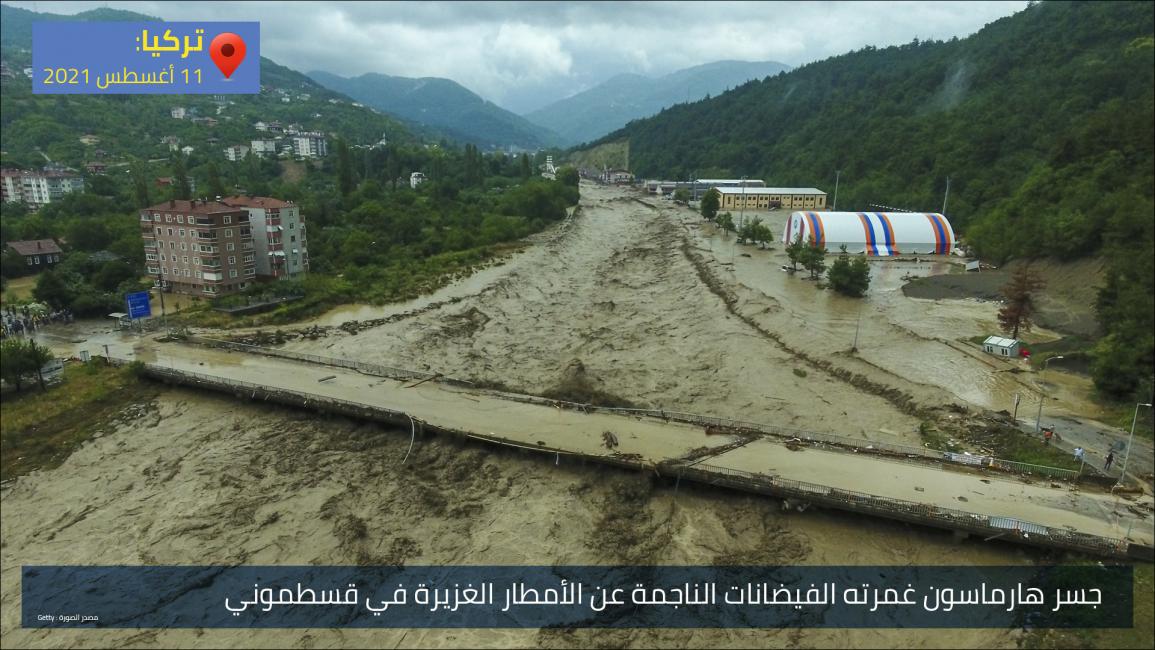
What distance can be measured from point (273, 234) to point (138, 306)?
11.1m

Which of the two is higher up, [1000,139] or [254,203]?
[1000,139]

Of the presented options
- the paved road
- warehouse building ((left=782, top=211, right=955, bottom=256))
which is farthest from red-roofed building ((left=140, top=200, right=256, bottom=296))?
warehouse building ((left=782, top=211, right=955, bottom=256))

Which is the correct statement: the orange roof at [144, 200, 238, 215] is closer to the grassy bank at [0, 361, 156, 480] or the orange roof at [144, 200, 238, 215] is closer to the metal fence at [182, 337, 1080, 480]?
the grassy bank at [0, 361, 156, 480]

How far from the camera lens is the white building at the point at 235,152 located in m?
108

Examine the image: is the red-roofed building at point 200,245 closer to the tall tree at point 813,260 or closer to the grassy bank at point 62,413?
the grassy bank at point 62,413

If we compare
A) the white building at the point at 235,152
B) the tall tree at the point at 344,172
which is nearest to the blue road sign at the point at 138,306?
the tall tree at the point at 344,172

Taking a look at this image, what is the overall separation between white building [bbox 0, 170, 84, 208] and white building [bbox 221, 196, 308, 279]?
51.6 m

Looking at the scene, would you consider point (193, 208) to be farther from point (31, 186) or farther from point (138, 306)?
point (31, 186)

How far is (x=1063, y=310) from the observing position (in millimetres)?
35344

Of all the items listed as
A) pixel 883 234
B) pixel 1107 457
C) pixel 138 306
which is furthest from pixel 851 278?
pixel 138 306

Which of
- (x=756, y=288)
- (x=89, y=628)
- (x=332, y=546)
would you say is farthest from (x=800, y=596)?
(x=756, y=288)

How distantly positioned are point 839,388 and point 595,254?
39563mm

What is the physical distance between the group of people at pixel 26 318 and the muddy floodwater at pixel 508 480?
262 centimetres

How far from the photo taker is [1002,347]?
29.0 metres
